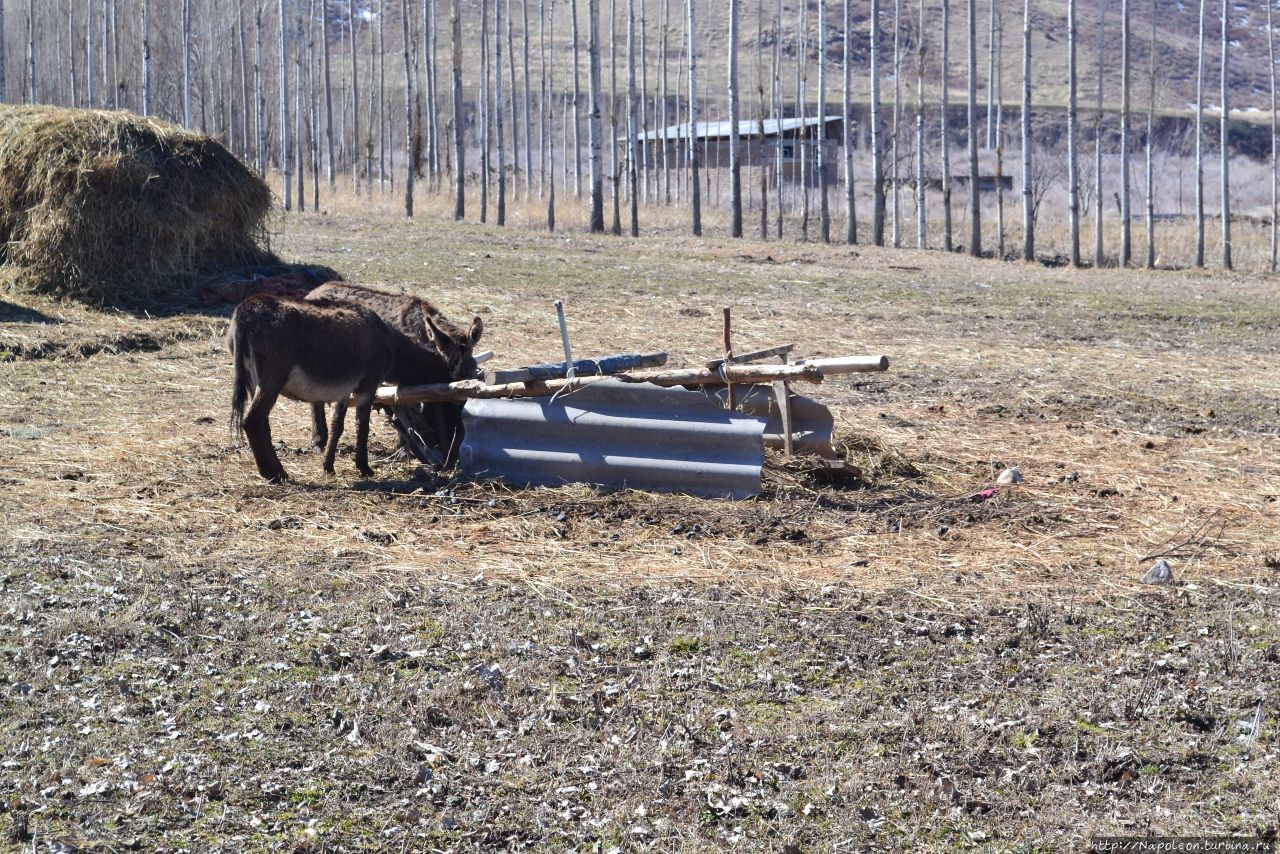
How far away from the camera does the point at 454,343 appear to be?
32.5 ft

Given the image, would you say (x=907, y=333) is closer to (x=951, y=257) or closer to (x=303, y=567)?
(x=303, y=567)

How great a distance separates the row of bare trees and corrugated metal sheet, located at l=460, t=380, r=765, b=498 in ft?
71.9

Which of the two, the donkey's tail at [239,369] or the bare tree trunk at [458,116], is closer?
the donkey's tail at [239,369]

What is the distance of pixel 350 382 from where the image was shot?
9227 mm

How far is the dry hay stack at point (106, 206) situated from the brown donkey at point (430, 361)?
765 centimetres

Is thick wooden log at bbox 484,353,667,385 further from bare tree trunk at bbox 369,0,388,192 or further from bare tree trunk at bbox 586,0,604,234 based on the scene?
bare tree trunk at bbox 369,0,388,192

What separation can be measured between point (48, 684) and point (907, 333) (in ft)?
41.4

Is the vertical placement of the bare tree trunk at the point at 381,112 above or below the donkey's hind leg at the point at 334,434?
above

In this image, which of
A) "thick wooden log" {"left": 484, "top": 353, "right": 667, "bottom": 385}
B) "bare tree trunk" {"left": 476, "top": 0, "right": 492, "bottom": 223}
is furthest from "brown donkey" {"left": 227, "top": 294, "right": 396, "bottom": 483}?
"bare tree trunk" {"left": 476, "top": 0, "right": 492, "bottom": 223}

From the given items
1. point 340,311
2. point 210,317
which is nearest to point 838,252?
point 210,317

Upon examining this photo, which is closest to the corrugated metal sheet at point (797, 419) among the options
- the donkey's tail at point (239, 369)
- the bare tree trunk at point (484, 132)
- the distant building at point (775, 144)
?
the donkey's tail at point (239, 369)

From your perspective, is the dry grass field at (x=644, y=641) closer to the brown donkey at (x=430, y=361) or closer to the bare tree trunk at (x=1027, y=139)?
the brown donkey at (x=430, y=361)

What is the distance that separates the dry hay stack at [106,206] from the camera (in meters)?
16.7

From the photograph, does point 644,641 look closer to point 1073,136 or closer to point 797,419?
point 797,419
